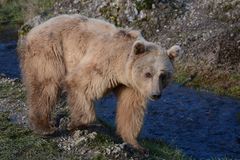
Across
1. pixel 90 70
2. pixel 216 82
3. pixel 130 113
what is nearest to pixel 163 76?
pixel 130 113

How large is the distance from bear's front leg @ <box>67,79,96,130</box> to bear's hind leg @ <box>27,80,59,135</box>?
0.42 m

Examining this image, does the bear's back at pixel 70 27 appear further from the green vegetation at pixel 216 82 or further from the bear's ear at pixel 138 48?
the green vegetation at pixel 216 82

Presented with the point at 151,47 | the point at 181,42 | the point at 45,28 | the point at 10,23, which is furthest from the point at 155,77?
the point at 10,23

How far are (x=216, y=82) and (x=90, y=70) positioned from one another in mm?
9637

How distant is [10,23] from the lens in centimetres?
2923

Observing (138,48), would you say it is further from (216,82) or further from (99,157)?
(216,82)

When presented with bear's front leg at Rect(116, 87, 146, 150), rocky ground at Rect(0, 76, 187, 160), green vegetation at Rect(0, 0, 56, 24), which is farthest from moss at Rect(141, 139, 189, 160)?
green vegetation at Rect(0, 0, 56, 24)

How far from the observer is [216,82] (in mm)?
18875

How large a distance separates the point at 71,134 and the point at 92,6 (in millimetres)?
14473

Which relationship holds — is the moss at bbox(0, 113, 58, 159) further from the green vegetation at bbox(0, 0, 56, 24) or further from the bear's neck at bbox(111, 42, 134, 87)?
the green vegetation at bbox(0, 0, 56, 24)

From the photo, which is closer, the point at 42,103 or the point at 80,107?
the point at 80,107

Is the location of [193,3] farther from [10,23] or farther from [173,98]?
[10,23]

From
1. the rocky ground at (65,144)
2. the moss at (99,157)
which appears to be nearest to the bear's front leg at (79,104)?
the rocky ground at (65,144)

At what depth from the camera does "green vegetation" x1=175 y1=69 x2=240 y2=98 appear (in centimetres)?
1831
